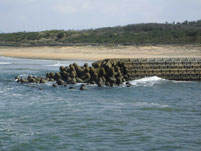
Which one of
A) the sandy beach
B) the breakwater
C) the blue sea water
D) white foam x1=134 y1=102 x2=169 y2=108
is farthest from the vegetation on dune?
white foam x1=134 y1=102 x2=169 y2=108

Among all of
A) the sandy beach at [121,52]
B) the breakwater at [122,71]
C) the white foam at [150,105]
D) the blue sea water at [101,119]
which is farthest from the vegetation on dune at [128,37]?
the white foam at [150,105]

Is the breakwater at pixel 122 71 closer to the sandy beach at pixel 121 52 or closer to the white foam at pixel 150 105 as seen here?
the white foam at pixel 150 105

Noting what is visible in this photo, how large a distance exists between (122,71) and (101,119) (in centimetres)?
1149

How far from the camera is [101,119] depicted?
15.0 meters

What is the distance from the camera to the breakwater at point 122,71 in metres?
25.0

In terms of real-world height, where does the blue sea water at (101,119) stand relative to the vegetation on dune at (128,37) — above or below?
below

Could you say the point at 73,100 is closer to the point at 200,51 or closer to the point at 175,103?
the point at 175,103

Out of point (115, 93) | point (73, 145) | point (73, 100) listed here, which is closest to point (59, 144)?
point (73, 145)

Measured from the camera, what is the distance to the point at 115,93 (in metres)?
21.3

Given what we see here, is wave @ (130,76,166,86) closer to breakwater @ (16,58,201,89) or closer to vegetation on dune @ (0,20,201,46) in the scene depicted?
breakwater @ (16,58,201,89)

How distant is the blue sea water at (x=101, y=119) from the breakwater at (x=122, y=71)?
1.66m

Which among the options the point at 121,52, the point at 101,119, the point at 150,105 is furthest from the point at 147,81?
the point at 121,52

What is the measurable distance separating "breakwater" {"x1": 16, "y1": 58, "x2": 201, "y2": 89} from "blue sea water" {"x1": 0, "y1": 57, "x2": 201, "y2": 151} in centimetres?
166

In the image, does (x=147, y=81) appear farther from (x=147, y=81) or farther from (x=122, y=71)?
(x=122, y=71)
